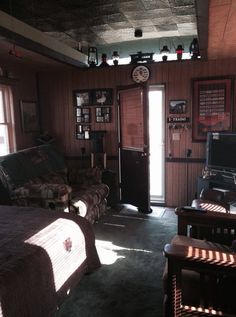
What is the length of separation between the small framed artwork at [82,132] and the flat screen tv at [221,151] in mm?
2065

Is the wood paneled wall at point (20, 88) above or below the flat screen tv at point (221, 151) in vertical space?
above

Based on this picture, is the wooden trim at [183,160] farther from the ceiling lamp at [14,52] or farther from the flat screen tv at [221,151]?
the ceiling lamp at [14,52]

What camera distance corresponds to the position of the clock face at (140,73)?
457cm

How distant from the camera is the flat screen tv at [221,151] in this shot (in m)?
3.84

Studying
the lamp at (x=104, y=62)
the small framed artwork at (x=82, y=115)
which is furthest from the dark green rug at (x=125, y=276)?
the lamp at (x=104, y=62)

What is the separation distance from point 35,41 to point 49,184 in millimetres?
1870

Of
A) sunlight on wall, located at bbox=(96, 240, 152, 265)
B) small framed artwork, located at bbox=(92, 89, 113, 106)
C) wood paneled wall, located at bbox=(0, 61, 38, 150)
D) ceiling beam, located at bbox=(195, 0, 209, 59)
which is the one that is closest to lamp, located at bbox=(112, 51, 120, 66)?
small framed artwork, located at bbox=(92, 89, 113, 106)

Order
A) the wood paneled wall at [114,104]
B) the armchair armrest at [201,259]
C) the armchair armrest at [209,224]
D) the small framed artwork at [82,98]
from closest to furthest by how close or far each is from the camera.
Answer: the armchair armrest at [201,259], the armchair armrest at [209,224], the wood paneled wall at [114,104], the small framed artwork at [82,98]

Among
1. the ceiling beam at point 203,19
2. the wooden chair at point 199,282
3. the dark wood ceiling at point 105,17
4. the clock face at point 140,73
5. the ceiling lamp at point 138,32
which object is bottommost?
the wooden chair at point 199,282

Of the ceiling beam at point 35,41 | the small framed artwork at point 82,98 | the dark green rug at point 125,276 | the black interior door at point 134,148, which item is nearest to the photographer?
the dark green rug at point 125,276

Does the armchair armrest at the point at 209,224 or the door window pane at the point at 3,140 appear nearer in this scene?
the armchair armrest at the point at 209,224

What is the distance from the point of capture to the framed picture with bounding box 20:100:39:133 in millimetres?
4723

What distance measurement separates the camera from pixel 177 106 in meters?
4.48

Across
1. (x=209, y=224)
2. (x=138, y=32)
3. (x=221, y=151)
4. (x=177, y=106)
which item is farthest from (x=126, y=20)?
(x=209, y=224)
